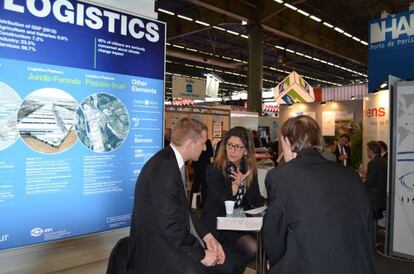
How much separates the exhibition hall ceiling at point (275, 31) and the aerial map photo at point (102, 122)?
23.2ft

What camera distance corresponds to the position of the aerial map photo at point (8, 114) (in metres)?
1.86

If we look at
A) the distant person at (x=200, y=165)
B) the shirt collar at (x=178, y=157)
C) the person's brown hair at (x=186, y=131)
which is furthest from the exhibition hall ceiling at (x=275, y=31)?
the shirt collar at (x=178, y=157)

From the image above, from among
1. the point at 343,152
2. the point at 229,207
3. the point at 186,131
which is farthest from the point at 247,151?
the point at 343,152

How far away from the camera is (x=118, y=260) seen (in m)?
1.86

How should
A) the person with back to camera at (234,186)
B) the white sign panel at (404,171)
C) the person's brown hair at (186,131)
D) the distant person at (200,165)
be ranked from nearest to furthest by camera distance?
the person's brown hair at (186,131)
the person with back to camera at (234,186)
the white sign panel at (404,171)
the distant person at (200,165)

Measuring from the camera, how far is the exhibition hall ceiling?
1036cm

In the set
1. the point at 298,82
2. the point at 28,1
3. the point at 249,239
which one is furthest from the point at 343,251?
the point at 298,82

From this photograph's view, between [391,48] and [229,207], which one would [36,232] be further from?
[391,48]

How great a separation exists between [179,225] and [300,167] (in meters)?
0.61

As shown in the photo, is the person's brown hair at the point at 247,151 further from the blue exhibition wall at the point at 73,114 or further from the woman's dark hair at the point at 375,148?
the woman's dark hair at the point at 375,148

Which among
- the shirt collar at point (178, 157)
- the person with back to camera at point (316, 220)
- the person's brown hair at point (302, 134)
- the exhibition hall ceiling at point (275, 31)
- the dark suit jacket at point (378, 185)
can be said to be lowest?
the dark suit jacket at point (378, 185)

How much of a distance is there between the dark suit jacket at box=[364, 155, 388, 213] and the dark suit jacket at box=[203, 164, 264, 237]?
2.48m

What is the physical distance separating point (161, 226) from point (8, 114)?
3.00ft

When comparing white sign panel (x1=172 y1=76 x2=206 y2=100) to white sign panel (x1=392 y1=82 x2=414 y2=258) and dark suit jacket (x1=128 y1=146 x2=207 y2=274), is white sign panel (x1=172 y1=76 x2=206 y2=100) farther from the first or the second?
dark suit jacket (x1=128 y1=146 x2=207 y2=274)
